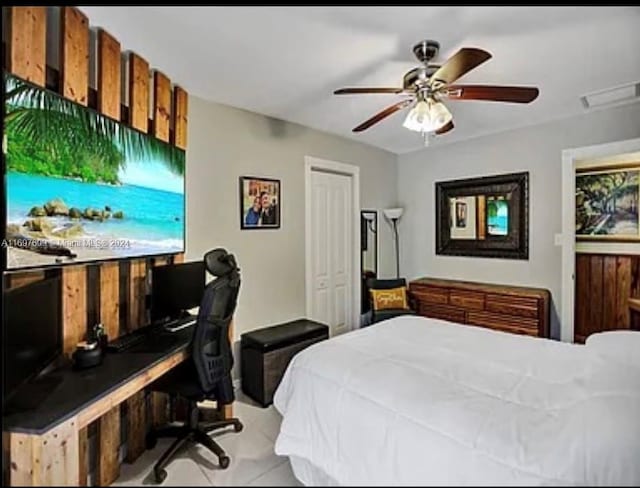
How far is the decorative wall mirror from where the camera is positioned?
4711 mm

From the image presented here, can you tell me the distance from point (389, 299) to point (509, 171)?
1933 mm

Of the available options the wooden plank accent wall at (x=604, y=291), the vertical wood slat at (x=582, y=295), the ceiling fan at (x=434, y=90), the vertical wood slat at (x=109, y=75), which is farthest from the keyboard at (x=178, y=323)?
the vertical wood slat at (x=582, y=295)

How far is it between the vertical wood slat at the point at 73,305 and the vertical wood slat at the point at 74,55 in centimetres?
70

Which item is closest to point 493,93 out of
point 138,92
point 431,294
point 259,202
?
point 138,92

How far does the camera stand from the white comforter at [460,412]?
3.27 feet

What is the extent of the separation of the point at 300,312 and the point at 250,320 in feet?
2.20

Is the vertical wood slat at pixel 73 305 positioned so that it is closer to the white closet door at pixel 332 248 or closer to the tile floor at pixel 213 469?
the tile floor at pixel 213 469

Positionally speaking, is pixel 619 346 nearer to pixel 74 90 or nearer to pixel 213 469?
pixel 213 469

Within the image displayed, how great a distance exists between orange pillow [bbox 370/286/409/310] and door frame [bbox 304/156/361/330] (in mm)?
333

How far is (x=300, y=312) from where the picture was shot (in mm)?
3879

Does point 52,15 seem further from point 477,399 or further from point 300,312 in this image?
point 300,312

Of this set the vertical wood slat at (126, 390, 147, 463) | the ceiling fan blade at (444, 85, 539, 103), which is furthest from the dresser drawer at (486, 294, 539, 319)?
the vertical wood slat at (126, 390, 147, 463)

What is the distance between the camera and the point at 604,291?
4.41m

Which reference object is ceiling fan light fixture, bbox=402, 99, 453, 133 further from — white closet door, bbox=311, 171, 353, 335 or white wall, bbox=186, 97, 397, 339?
white closet door, bbox=311, 171, 353, 335
